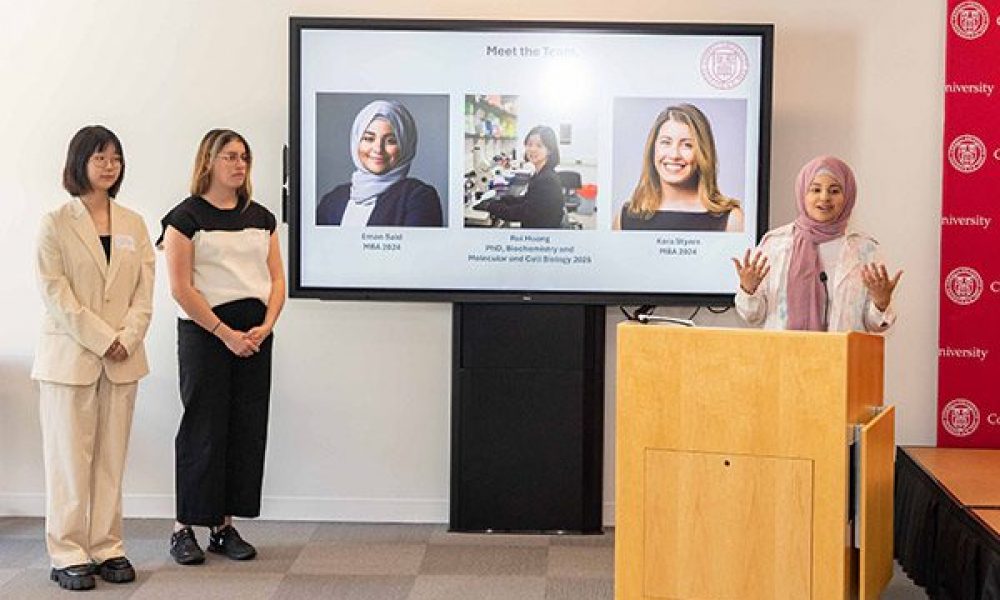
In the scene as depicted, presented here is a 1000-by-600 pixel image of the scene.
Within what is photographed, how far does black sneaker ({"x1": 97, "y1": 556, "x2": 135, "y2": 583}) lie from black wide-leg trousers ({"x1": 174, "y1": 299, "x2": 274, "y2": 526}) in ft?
1.08

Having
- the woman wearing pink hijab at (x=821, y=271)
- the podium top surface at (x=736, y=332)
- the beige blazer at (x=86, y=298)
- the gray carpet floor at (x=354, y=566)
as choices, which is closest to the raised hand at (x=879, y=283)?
the woman wearing pink hijab at (x=821, y=271)

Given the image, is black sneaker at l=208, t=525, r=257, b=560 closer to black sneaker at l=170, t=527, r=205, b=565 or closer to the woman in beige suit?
black sneaker at l=170, t=527, r=205, b=565

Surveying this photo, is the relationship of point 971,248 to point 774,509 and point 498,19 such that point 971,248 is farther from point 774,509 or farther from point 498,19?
point 774,509

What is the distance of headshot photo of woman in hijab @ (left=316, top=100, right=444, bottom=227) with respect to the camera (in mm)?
5977

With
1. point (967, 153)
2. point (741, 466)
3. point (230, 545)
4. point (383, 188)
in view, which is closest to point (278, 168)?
point (383, 188)

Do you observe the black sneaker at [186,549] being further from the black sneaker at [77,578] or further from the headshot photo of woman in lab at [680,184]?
the headshot photo of woman in lab at [680,184]

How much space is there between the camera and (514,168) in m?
5.98

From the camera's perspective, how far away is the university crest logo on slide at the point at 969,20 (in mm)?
6086

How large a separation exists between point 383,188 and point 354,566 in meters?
1.55

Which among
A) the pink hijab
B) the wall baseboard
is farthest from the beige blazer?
the pink hijab

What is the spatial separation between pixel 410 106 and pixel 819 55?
5.80 ft

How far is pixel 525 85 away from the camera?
5.96m

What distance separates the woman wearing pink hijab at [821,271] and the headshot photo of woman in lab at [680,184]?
4.28ft

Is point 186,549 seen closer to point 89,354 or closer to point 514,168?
point 89,354
